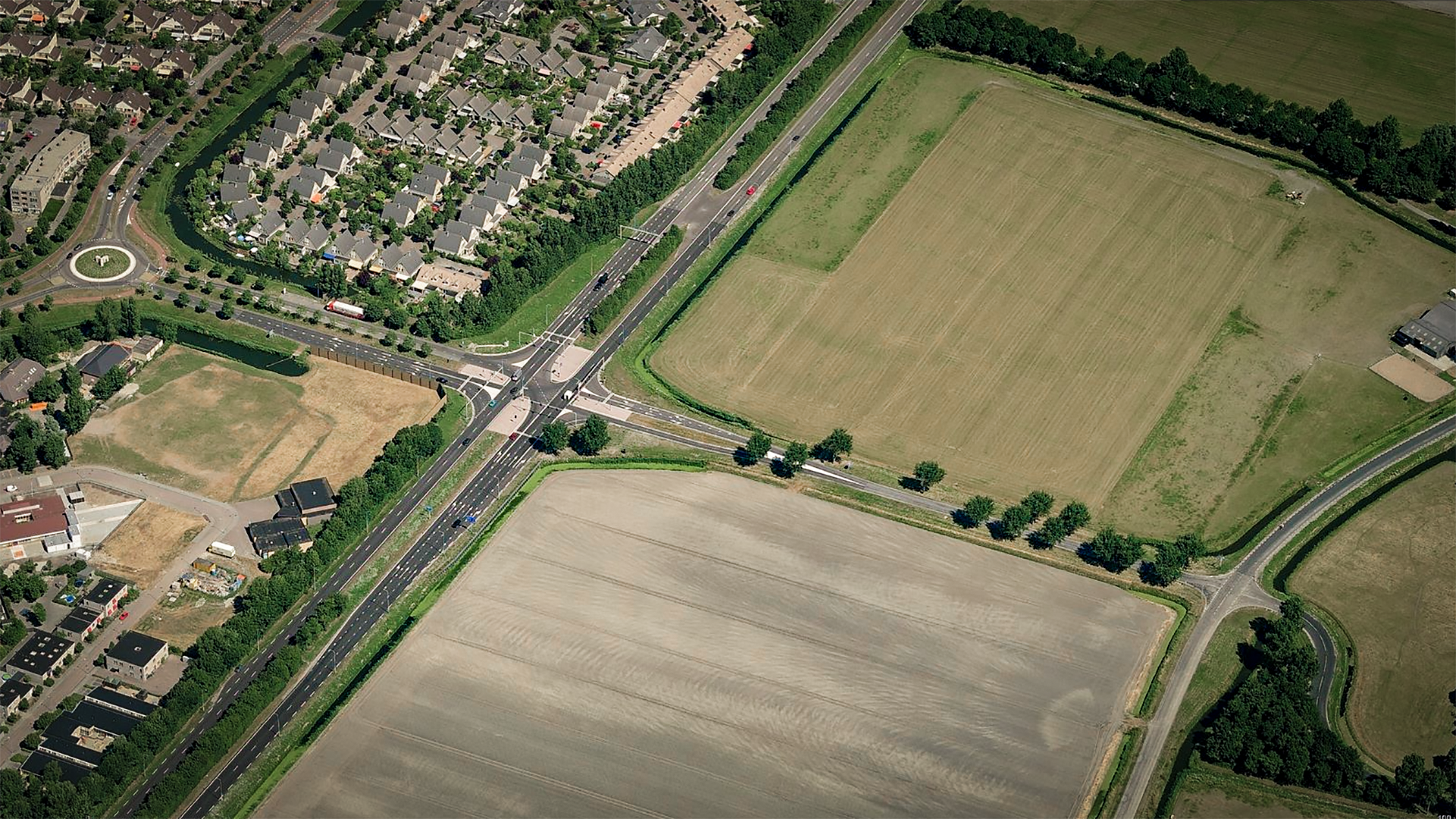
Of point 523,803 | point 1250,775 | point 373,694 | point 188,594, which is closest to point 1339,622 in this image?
point 1250,775

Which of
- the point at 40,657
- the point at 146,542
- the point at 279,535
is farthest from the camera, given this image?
the point at 146,542

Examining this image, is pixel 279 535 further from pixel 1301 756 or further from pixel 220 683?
pixel 1301 756

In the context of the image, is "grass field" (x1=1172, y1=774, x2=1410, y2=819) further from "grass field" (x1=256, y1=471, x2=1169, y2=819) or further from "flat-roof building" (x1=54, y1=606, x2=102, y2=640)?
"flat-roof building" (x1=54, y1=606, x2=102, y2=640)

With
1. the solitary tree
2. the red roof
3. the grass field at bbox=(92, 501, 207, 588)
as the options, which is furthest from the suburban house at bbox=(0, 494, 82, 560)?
the solitary tree

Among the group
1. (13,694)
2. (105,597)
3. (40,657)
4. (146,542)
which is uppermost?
(146,542)

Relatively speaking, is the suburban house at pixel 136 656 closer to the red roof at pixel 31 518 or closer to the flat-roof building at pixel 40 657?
the flat-roof building at pixel 40 657

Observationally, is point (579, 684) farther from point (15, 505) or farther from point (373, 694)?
point (15, 505)

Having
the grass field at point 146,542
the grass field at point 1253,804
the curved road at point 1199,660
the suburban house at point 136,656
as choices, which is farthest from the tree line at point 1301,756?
the grass field at point 146,542

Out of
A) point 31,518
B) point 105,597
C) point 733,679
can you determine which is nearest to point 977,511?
point 733,679
